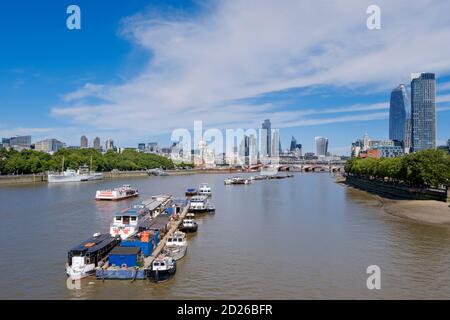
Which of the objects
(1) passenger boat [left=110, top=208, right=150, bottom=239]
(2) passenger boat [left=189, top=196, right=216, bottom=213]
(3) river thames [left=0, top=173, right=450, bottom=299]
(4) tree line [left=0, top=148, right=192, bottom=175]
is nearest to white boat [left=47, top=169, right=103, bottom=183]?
(4) tree line [left=0, top=148, right=192, bottom=175]

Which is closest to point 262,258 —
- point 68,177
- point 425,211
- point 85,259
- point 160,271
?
point 160,271

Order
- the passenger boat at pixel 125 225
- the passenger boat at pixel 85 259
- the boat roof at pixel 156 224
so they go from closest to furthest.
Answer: the passenger boat at pixel 85 259 → the passenger boat at pixel 125 225 → the boat roof at pixel 156 224

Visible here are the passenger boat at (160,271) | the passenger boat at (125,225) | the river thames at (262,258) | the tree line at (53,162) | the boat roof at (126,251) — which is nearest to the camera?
the river thames at (262,258)

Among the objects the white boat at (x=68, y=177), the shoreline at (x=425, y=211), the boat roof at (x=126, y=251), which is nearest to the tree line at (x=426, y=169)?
the shoreline at (x=425, y=211)

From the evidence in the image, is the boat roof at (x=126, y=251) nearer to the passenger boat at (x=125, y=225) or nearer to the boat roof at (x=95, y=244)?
the boat roof at (x=95, y=244)
